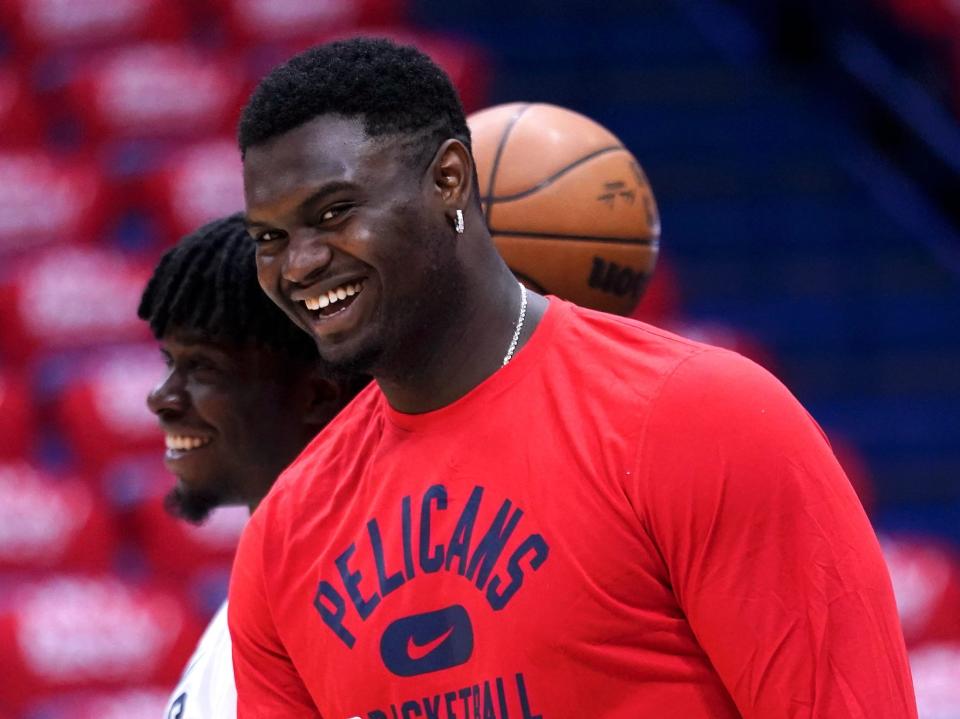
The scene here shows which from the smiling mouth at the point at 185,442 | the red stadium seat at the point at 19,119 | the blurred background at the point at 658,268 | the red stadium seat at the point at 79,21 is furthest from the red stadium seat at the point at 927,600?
the red stadium seat at the point at 19,119

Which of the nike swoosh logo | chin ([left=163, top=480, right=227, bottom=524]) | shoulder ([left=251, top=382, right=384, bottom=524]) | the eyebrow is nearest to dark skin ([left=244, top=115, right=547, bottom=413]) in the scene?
the eyebrow

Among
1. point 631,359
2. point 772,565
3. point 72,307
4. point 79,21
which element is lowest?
point 772,565

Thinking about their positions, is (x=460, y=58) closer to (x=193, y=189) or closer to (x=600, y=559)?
(x=193, y=189)

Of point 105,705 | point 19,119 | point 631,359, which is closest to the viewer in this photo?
point 631,359

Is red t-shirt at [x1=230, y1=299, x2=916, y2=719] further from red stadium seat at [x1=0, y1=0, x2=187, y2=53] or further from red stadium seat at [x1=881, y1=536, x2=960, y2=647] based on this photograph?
red stadium seat at [x1=0, y1=0, x2=187, y2=53]

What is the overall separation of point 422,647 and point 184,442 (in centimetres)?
90

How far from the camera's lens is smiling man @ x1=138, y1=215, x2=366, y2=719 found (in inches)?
88.2

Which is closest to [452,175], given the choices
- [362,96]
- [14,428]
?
[362,96]

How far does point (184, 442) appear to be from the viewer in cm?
234

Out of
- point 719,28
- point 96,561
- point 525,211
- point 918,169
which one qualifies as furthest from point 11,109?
point 525,211

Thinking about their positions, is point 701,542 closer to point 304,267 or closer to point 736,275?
point 304,267

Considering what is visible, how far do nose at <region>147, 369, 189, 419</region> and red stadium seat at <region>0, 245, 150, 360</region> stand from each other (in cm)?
323

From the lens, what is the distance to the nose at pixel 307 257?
1565mm

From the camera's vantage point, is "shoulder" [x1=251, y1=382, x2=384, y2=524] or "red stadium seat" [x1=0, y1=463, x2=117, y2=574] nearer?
"shoulder" [x1=251, y1=382, x2=384, y2=524]
